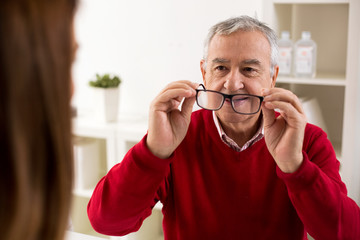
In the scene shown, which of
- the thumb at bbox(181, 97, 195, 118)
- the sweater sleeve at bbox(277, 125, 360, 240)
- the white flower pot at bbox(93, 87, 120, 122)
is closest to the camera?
the sweater sleeve at bbox(277, 125, 360, 240)

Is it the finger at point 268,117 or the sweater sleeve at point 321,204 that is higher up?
the finger at point 268,117

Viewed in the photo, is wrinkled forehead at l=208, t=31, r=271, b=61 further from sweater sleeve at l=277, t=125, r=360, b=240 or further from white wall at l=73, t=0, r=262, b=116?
white wall at l=73, t=0, r=262, b=116

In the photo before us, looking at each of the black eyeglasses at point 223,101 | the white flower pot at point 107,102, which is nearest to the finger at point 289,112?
the black eyeglasses at point 223,101

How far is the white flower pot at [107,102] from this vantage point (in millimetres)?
2771

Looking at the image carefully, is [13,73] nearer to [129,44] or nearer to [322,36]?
[322,36]

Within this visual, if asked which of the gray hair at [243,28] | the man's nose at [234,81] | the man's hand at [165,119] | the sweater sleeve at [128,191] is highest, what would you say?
the gray hair at [243,28]

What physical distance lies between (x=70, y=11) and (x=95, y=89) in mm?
2316

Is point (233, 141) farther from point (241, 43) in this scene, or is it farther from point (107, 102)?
point (107, 102)

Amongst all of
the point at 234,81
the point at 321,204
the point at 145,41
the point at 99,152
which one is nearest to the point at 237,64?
the point at 234,81

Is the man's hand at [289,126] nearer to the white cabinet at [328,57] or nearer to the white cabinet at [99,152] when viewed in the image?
Result: the white cabinet at [328,57]

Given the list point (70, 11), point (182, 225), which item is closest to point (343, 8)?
point (182, 225)

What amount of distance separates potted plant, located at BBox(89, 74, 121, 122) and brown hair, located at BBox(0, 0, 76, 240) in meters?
2.24

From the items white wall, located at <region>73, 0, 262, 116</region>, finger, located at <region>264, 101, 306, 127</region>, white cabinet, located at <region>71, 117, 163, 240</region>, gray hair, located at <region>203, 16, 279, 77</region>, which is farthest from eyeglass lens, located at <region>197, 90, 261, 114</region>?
white wall, located at <region>73, 0, 262, 116</region>

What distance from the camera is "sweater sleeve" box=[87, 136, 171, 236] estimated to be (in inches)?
51.3
